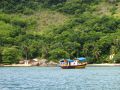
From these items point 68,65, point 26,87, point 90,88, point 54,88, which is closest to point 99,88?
point 90,88

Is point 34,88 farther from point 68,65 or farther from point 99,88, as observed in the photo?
point 68,65

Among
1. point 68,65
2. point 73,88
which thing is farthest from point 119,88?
point 68,65

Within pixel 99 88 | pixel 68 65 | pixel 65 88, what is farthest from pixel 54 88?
pixel 68 65

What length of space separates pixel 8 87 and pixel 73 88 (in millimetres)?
9738

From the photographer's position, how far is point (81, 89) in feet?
223

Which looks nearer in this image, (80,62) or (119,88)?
(119,88)

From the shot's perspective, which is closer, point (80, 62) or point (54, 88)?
point (54, 88)

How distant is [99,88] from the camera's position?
6894 cm

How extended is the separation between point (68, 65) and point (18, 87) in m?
91.4

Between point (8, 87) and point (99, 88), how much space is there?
13.5m

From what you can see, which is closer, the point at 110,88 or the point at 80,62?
the point at 110,88

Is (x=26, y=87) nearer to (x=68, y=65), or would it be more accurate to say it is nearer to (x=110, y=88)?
(x=110, y=88)

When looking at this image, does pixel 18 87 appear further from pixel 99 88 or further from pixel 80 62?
pixel 80 62

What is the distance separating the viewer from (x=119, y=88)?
221 ft
